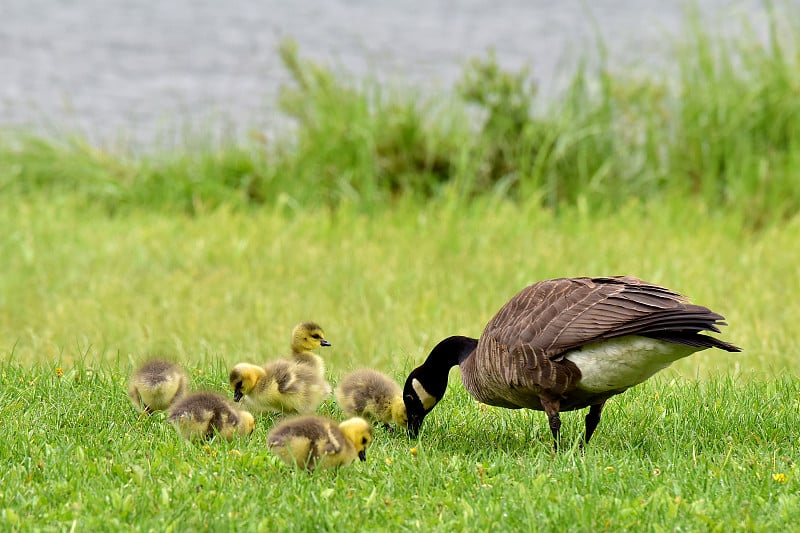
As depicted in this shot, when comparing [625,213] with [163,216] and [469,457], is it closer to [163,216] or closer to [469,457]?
[163,216]

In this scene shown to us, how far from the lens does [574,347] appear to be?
5.63 m

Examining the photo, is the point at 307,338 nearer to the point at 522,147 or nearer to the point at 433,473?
the point at 433,473

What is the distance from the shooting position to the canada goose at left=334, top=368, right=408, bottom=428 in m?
6.37

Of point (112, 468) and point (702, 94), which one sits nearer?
point (112, 468)

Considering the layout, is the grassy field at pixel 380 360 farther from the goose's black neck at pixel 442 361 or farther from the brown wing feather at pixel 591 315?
the brown wing feather at pixel 591 315

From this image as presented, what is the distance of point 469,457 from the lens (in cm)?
570

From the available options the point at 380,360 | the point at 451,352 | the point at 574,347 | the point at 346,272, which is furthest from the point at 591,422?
the point at 346,272

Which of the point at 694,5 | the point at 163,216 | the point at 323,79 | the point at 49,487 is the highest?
the point at 694,5

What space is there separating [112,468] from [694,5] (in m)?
12.4

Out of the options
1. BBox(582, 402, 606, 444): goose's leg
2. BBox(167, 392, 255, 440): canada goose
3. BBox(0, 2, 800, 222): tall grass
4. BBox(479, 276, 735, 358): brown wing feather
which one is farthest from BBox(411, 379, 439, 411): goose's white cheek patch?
BBox(0, 2, 800, 222): tall grass

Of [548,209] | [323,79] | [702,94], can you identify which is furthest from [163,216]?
[702,94]

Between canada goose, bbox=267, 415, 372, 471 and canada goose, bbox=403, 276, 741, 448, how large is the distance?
0.95 meters

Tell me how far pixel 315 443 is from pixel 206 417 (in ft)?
2.81

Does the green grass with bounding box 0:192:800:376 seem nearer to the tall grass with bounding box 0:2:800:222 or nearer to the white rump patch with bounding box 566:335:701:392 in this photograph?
the tall grass with bounding box 0:2:800:222
